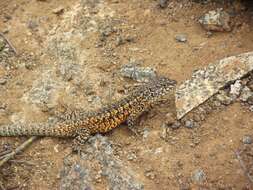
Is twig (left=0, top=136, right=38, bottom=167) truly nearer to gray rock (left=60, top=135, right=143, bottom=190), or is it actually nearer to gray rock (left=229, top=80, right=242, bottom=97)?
gray rock (left=60, top=135, right=143, bottom=190)

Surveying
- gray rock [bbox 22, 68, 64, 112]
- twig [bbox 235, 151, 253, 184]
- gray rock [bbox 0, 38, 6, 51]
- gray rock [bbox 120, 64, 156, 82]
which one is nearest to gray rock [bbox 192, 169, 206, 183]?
twig [bbox 235, 151, 253, 184]

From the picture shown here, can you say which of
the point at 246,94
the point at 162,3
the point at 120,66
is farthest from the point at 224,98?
the point at 162,3

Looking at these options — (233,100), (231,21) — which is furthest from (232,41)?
(233,100)

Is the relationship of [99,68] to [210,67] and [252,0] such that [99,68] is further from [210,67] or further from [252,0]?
[252,0]

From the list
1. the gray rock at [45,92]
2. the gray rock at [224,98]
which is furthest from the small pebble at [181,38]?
the gray rock at [45,92]

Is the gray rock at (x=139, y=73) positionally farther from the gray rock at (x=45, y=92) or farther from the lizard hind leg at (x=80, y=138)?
the lizard hind leg at (x=80, y=138)
